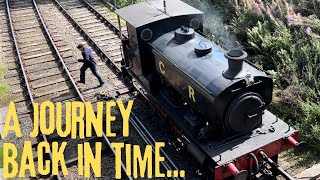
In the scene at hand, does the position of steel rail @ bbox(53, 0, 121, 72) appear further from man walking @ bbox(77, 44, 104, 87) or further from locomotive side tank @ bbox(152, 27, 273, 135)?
locomotive side tank @ bbox(152, 27, 273, 135)

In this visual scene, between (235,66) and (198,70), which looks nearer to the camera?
(235,66)

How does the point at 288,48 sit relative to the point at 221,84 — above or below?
below

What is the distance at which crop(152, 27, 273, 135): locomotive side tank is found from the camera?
679 centimetres

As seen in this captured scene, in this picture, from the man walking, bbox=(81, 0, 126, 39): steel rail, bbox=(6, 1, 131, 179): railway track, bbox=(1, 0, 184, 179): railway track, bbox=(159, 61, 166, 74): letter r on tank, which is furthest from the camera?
bbox=(81, 0, 126, 39): steel rail

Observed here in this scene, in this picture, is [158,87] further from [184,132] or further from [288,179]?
[288,179]

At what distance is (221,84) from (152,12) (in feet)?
11.0

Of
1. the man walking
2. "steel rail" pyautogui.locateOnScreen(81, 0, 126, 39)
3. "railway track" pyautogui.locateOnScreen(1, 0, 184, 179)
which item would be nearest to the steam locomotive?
"railway track" pyautogui.locateOnScreen(1, 0, 184, 179)

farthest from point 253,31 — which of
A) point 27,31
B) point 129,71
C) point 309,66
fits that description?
point 27,31

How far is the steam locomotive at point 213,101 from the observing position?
6.84 metres

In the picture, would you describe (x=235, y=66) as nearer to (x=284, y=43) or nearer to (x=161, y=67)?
(x=161, y=67)

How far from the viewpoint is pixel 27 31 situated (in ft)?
53.2

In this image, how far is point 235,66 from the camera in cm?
680

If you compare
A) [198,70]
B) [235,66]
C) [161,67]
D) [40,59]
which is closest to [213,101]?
[235,66]

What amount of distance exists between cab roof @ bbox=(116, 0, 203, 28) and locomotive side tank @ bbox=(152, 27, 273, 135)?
3.68ft
